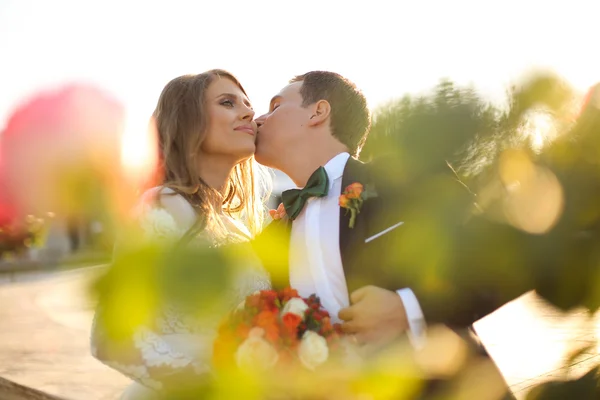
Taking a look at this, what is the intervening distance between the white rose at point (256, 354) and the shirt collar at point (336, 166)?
76 centimetres

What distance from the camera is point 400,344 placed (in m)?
1.52

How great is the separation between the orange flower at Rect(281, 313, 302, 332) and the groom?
4.4 inches

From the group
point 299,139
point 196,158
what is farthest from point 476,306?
point 196,158

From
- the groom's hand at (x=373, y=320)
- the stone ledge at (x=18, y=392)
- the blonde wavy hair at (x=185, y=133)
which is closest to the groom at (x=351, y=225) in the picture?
the groom's hand at (x=373, y=320)

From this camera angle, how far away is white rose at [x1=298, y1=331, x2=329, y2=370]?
1.49 meters

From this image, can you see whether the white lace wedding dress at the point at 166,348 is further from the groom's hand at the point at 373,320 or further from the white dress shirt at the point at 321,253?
the groom's hand at the point at 373,320

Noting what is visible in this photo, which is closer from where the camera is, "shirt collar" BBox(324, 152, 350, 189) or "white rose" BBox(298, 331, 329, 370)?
"white rose" BBox(298, 331, 329, 370)

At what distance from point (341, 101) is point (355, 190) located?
0.63 metres

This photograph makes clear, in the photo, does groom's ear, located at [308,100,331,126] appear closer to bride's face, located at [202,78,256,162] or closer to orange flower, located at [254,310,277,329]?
bride's face, located at [202,78,256,162]

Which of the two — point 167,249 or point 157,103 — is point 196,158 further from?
point 167,249

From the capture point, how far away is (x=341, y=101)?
2436 mm

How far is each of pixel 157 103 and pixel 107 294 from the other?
7.48 feet

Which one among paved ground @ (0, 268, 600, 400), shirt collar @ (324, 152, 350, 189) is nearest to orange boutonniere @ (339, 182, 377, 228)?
shirt collar @ (324, 152, 350, 189)

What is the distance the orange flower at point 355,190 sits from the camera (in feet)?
6.15
